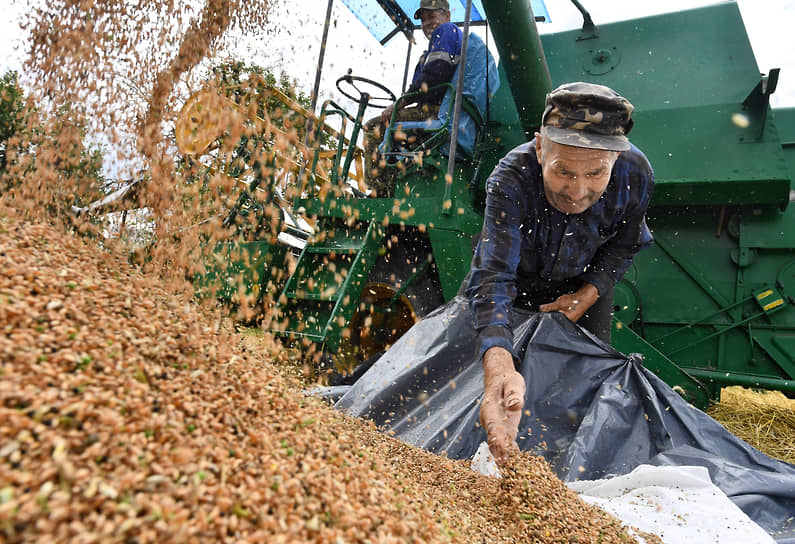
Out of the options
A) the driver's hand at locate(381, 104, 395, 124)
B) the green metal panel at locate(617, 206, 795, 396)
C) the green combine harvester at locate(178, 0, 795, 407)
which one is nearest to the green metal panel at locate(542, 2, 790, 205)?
the green combine harvester at locate(178, 0, 795, 407)

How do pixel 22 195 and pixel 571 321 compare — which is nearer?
pixel 22 195

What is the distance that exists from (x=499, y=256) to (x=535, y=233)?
27 centimetres

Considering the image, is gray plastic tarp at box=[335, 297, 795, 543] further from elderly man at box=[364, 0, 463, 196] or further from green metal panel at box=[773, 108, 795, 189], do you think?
green metal panel at box=[773, 108, 795, 189]

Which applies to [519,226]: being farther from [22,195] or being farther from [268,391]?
[22,195]

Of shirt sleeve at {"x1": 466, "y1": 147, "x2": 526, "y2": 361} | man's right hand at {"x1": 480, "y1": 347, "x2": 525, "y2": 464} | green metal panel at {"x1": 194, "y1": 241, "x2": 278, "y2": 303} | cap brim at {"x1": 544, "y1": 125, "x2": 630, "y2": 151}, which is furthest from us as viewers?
green metal panel at {"x1": 194, "y1": 241, "x2": 278, "y2": 303}

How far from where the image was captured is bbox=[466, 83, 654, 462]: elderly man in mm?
1731

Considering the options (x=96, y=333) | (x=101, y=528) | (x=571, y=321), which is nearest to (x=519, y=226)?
(x=571, y=321)

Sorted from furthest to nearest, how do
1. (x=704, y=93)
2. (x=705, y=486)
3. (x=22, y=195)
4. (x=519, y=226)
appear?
(x=704, y=93) → (x=519, y=226) → (x=22, y=195) → (x=705, y=486)

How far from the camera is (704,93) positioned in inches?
144

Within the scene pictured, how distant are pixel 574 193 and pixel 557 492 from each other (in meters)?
1.04

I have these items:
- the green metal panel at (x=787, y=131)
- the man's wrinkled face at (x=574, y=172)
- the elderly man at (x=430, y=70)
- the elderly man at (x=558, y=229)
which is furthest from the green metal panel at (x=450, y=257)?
the green metal panel at (x=787, y=131)

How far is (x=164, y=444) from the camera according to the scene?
0.84 metres

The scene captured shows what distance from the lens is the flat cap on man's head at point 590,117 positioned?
1740mm

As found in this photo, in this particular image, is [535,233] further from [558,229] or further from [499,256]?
[499,256]
